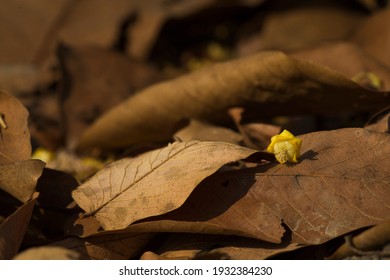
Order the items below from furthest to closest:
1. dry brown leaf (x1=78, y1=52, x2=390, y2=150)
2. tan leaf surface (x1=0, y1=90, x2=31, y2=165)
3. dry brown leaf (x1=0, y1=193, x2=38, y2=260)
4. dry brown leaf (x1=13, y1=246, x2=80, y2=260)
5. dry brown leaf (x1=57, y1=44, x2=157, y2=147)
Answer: dry brown leaf (x1=57, y1=44, x2=157, y2=147), dry brown leaf (x1=78, y1=52, x2=390, y2=150), tan leaf surface (x1=0, y1=90, x2=31, y2=165), dry brown leaf (x1=0, y1=193, x2=38, y2=260), dry brown leaf (x1=13, y1=246, x2=80, y2=260)

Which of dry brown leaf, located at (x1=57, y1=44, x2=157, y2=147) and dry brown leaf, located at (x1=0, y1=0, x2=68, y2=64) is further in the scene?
dry brown leaf, located at (x1=0, y1=0, x2=68, y2=64)

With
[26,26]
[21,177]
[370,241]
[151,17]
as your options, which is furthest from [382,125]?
[26,26]

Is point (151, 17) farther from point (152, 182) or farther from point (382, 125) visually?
point (152, 182)

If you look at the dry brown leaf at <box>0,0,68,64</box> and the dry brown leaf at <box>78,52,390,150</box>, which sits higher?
the dry brown leaf at <box>78,52,390,150</box>

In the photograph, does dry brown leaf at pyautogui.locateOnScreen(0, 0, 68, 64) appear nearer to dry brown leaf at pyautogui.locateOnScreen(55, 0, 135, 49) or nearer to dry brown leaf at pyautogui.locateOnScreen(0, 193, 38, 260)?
dry brown leaf at pyautogui.locateOnScreen(55, 0, 135, 49)

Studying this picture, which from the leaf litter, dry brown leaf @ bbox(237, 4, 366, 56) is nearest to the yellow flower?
the leaf litter
